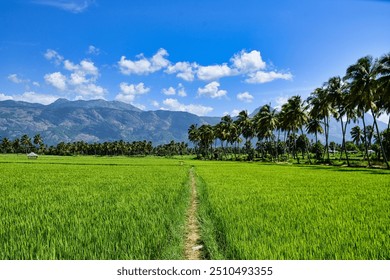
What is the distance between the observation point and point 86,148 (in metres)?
168

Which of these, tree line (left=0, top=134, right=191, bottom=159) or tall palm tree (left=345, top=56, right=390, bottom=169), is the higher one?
tall palm tree (left=345, top=56, right=390, bottom=169)

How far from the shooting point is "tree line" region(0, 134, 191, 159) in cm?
15562

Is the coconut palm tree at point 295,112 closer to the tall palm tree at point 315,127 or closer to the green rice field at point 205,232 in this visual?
the tall palm tree at point 315,127

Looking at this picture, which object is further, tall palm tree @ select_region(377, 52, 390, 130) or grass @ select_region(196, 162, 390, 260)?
tall palm tree @ select_region(377, 52, 390, 130)

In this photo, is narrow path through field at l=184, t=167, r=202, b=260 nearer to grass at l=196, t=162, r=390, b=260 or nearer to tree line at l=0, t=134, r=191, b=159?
grass at l=196, t=162, r=390, b=260

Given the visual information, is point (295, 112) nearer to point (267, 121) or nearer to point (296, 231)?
point (267, 121)

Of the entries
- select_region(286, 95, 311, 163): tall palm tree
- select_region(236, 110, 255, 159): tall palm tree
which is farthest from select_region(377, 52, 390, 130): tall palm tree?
select_region(236, 110, 255, 159): tall palm tree

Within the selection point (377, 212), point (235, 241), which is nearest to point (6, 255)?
point (235, 241)

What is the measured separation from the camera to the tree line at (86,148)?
156 m

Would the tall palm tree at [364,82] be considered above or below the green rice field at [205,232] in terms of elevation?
above

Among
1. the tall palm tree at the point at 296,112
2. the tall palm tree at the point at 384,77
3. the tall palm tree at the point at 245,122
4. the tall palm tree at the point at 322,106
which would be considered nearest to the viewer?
the tall palm tree at the point at 384,77

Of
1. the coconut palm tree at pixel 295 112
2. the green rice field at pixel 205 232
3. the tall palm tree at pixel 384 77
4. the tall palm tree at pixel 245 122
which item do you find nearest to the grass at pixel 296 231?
the green rice field at pixel 205 232

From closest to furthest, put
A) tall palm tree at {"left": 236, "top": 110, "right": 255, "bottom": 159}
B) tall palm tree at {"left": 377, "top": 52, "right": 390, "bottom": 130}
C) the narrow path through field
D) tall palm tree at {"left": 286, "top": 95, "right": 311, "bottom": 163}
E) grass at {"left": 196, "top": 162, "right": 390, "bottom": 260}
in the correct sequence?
A: 1. grass at {"left": 196, "top": 162, "right": 390, "bottom": 260}
2. the narrow path through field
3. tall palm tree at {"left": 377, "top": 52, "right": 390, "bottom": 130}
4. tall palm tree at {"left": 286, "top": 95, "right": 311, "bottom": 163}
5. tall palm tree at {"left": 236, "top": 110, "right": 255, "bottom": 159}

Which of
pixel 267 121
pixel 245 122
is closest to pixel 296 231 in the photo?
pixel 267 121
